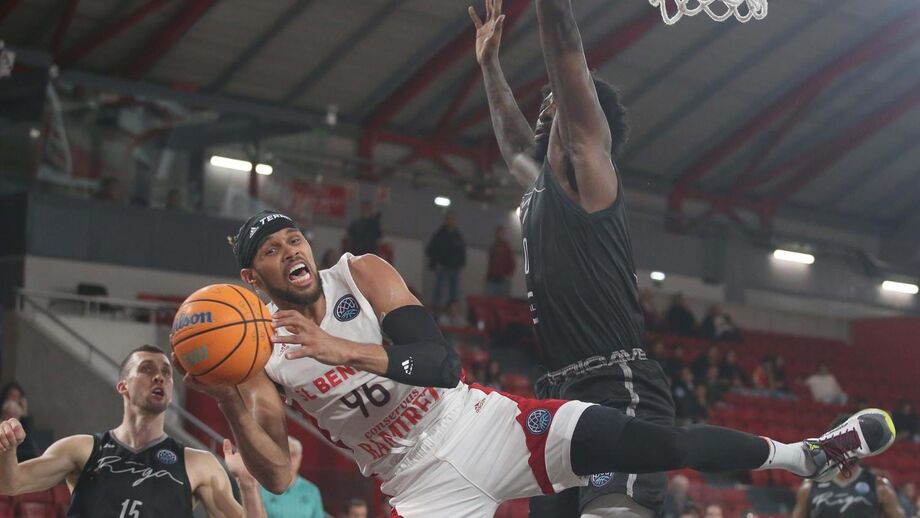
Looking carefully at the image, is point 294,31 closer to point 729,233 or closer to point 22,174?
point 22,174

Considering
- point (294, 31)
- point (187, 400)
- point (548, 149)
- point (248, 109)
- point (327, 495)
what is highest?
point (294, 31)

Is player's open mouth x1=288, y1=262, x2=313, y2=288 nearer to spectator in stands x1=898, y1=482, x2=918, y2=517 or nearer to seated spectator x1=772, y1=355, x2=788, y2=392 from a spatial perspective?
spectator in stands x1=898, y1=482, x2=918, y2=517

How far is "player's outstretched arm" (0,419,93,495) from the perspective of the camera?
6.05m

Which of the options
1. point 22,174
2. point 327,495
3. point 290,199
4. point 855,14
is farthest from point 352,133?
point 327,495

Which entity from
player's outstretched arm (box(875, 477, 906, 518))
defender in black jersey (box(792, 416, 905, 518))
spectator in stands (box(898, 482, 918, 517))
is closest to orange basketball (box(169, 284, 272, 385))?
defender in black jersey (box(792, 416, 905, 518))

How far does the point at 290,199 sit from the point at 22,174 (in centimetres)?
389

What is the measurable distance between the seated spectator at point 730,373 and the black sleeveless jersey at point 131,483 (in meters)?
14.9

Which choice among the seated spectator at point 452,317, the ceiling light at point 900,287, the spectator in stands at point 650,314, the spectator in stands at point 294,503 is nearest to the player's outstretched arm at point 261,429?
the spectator in stands at point 294,503

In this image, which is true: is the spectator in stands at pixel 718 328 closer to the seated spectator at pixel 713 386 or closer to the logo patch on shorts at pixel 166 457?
the seated spectator at pixel 713 386

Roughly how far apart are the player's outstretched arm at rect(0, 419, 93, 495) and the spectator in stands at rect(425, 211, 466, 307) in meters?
14.3

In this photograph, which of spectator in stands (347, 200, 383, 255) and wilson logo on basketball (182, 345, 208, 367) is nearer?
wilson logo on basketball (182, 345, 208, 367)

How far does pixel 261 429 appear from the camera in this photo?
207 inches

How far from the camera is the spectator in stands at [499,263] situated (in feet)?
74.7

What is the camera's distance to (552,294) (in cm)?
570
